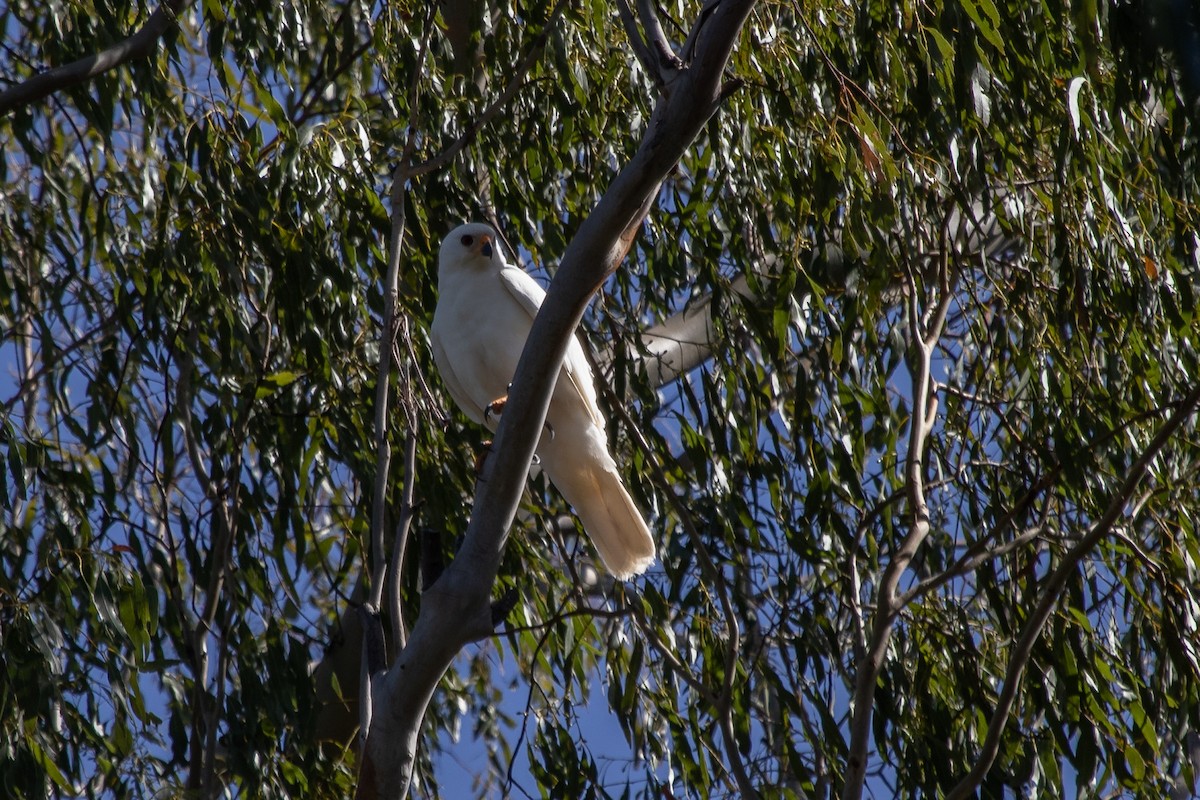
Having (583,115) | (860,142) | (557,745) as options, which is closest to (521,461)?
(860,142)

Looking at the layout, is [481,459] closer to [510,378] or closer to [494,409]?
[494,409]

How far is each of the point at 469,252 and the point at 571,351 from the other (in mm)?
467

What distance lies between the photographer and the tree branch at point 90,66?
2.45 meters

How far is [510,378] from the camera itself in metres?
3.10

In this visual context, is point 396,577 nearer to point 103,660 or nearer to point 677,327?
point 103,660

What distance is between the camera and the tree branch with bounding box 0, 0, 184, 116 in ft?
8.04

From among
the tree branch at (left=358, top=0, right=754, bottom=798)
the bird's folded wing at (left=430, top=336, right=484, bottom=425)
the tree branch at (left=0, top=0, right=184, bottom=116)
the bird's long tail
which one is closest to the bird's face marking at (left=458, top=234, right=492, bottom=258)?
the bird's folded wing at (left=430, top=336, right=484, bottom=425)

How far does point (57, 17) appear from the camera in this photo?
8.93 feet

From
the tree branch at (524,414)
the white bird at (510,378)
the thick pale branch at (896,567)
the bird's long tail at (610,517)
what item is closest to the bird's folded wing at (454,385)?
the white bird at (510,378)

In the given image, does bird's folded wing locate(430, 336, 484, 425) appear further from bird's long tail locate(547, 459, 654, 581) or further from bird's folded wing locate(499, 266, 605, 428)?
bird's long tail locate(547, 459, 654, 581)

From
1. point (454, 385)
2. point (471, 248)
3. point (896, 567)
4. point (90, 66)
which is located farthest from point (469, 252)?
point (896, 567)

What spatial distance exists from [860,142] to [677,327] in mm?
1162

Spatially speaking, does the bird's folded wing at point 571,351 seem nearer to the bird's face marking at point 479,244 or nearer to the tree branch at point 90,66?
the bird's face marking at point 479,244

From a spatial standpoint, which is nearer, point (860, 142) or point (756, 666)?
point (860, 142)
